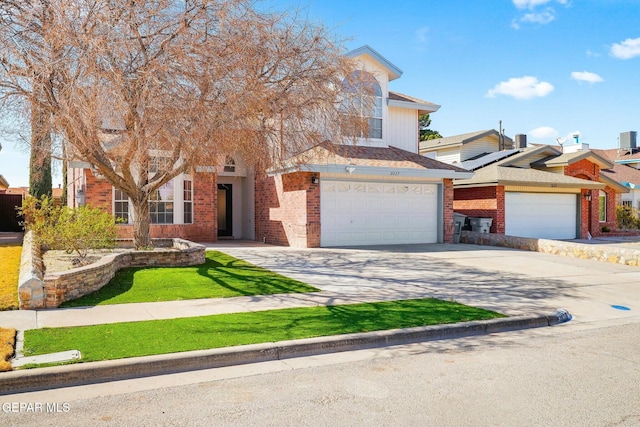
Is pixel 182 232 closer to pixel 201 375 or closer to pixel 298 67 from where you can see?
pixel 298 67

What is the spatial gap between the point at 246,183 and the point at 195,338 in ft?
51.4

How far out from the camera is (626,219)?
2917 cm

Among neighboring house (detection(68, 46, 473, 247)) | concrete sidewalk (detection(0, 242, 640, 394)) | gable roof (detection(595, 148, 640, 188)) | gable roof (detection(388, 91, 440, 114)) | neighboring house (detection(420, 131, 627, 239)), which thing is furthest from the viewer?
gable roof (detection(595, 148, 640, 188))

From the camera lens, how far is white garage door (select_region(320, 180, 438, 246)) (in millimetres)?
17516

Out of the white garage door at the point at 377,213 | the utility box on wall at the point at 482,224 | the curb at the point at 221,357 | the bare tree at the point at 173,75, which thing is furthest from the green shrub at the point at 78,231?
the utility box on wall at the point at 482,224

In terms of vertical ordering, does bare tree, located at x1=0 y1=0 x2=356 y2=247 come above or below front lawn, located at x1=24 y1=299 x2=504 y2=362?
above

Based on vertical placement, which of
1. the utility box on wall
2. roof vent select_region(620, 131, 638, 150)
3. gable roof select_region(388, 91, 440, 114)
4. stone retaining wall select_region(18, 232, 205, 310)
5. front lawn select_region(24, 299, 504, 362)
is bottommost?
front lawn select_region(24, 299, 504, 362)

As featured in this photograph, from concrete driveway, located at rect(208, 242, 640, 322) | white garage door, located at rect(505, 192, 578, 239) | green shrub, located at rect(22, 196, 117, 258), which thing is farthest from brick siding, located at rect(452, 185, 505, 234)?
green shrub, located at rect(22, 196, 117, 258)

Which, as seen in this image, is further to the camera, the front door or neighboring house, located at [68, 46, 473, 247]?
the front door

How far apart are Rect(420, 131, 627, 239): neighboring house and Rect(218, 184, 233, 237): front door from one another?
10208mm

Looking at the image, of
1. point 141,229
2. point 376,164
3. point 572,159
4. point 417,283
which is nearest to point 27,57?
point 141,229

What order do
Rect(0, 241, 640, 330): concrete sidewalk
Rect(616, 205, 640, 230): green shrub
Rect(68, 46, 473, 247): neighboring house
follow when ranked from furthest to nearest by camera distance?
Rect(616, 205, 640, 230): green shrub
Rect(68, 46, 473, 247): neighboring house
Rect(0, 241, 640, 330): concrete sidewalk

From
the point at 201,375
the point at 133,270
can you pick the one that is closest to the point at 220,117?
the point at 133,270

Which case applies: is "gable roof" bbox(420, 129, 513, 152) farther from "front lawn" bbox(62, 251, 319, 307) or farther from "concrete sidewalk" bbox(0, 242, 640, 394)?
"front lawn" bbox(62, 251, 319, 307)
